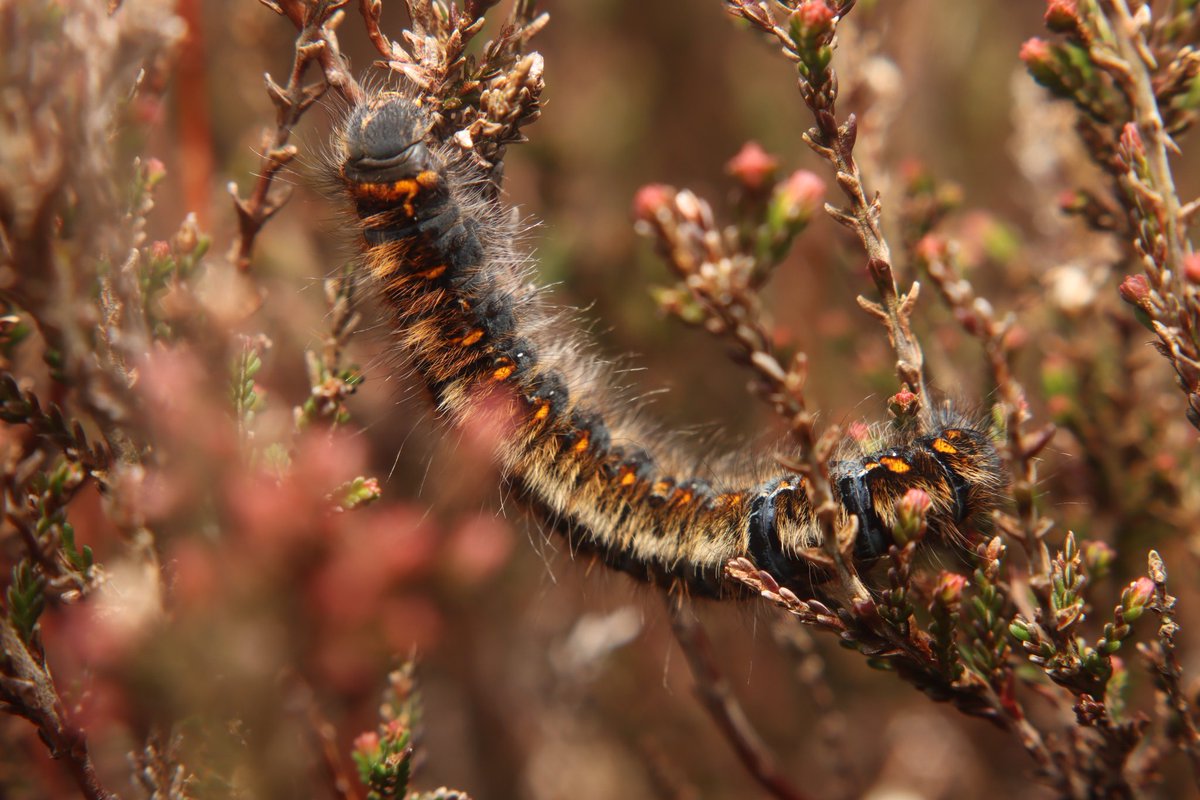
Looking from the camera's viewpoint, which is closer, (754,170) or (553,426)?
(754,170)

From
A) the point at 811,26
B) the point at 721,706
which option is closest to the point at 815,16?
the point at 811,26

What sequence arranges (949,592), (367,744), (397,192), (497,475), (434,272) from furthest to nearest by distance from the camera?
(497,475) → (434,272) → (397,192) → (367,744) → (949,592)

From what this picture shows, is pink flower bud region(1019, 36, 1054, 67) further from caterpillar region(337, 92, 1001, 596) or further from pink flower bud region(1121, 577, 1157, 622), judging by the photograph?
pink flower bud region(1121, 577, 1157, 622)

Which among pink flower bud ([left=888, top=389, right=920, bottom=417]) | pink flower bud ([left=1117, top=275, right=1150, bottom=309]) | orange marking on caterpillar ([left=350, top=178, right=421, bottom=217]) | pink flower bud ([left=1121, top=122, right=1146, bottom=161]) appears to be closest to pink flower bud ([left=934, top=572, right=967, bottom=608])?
pink flower bud ([left=888, top=389, right=920, bottom=417])

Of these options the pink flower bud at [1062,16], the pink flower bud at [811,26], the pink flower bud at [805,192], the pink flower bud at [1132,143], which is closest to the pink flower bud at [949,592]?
the pink flower bud at [805,192]

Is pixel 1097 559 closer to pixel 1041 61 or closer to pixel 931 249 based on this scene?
pixel 931 249

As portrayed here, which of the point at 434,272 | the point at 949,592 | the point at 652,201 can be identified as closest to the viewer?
the point at 949,592

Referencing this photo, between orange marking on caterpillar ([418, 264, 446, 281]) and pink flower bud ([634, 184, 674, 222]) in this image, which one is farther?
orange marking on caterpillar ([418, 264, 446, 281])

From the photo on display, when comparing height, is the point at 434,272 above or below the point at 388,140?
below
